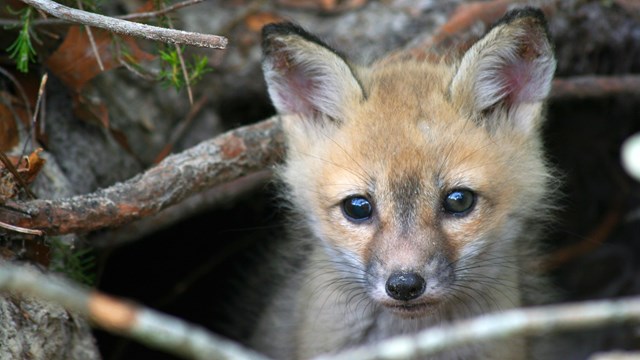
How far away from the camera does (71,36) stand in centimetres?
411

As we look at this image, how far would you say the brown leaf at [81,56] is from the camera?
4.12 meters

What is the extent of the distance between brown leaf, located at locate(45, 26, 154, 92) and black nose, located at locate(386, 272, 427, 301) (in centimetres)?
185

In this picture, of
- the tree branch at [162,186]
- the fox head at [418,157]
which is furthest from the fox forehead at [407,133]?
the tree branch at [162,186]

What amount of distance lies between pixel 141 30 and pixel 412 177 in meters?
1.31

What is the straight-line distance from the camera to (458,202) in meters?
3.52

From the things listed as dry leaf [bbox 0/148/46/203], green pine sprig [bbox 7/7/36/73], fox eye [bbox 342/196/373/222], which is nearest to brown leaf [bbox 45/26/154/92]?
green pine sprig [bbox 7/7/36/73]

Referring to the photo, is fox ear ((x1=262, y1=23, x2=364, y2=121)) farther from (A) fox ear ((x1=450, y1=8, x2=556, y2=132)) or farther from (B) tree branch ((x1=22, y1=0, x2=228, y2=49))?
(B) tree branch ((x1=22, y1=0, x2=228, y2=49))

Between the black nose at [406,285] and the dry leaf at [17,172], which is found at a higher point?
the dry leaf at [17,172]

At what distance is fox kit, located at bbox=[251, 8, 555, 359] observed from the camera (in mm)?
3432

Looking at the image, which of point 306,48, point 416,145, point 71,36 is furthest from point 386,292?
point 71,36

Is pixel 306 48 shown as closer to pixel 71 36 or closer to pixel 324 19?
pixel 71 36

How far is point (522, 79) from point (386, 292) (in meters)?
1.36

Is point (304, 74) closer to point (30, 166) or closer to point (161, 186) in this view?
point (161, 186)

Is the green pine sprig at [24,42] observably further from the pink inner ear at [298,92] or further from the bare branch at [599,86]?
the bare branch at [599,86]
